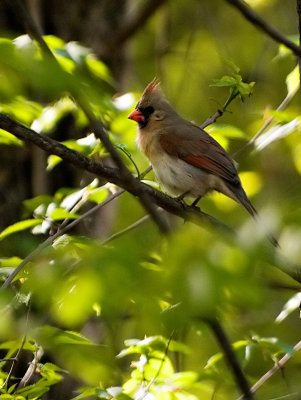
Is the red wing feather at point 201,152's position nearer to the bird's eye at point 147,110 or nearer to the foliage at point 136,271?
the bird's eye at point 147,110

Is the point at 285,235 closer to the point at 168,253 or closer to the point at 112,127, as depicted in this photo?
the point at 168,253

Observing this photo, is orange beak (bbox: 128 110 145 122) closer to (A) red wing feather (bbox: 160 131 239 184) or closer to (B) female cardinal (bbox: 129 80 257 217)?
(B) female cardinal (bbox: 129 80 257 217)

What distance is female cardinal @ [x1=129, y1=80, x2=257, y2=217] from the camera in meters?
3.59

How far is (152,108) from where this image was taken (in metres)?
4.01

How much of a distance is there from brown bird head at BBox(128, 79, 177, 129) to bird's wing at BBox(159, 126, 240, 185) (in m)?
0.16

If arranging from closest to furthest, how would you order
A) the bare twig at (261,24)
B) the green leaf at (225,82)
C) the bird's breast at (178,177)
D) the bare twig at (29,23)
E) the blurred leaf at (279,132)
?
the bare twig at (29,23) → the bare twig at (261,24) → the green leaf at (225,82) → the blurred leaf at (279,132) → the bird's breast at (178,177)

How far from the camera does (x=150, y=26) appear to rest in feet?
20.0

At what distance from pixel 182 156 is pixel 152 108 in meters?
0.38

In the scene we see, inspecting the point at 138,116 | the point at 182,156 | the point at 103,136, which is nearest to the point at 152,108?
the point at 138,116

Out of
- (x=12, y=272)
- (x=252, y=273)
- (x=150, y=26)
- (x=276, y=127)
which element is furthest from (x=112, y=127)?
(x=150, y=26)

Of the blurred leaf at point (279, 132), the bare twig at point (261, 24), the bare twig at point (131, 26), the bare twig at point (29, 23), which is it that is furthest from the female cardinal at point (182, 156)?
the bare twig at point (29, 23)

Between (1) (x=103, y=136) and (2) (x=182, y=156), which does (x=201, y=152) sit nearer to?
(2) (x=182, y=156)

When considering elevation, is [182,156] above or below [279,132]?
below

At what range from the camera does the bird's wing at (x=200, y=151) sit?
3.68 m
